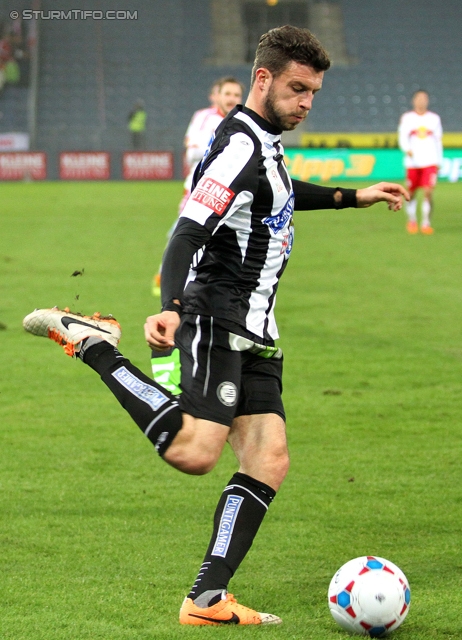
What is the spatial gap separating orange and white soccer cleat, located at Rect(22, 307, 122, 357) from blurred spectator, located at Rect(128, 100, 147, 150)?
28.3m

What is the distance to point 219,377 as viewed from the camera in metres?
3.42

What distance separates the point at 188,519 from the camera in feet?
14.8

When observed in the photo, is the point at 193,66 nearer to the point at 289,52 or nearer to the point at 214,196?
the point at 289,52

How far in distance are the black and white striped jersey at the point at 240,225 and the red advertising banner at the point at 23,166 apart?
91.7 feet

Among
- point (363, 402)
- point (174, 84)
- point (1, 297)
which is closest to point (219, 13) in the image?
point (174, 84)

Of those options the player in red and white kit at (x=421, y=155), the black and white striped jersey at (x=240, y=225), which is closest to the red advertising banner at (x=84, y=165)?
the player in red and white kit at (x=421, y=155)

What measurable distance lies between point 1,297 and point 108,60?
94.2ft

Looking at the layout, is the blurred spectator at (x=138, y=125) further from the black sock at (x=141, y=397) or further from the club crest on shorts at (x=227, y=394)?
the club crest on shorts at (x=227, y=394)

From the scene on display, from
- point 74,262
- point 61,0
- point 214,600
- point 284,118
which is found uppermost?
point 61,0

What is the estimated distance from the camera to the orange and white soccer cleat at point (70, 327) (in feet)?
12.5

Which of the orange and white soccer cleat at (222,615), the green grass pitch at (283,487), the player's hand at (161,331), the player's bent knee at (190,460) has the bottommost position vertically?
the green grass pitch at (283,487)

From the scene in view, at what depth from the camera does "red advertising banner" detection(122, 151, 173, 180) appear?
102 feet

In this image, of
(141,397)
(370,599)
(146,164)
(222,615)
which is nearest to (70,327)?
(141,397)

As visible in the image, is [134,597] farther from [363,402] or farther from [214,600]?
[363,402]
